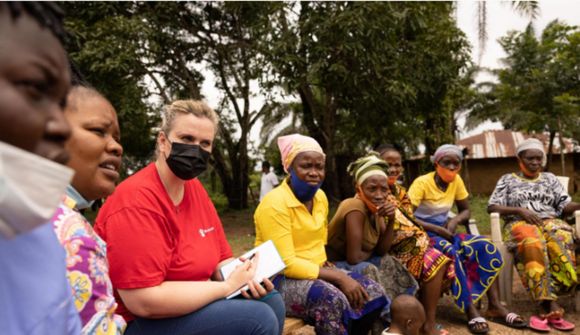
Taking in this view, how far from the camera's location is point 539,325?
3.76 metres

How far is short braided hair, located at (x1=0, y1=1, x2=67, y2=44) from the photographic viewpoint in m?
0.55

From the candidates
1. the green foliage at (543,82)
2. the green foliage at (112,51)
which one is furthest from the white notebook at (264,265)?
the green foliage at (543,82)

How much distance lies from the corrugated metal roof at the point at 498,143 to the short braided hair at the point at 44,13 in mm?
18844

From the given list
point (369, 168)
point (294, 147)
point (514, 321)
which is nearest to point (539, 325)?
point (514, 321)

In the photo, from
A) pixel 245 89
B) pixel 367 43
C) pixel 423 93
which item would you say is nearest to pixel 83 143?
pixel 367 43

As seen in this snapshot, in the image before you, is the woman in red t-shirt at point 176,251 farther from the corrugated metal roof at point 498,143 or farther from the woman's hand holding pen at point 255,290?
the corrugated metal roof at point 498,143

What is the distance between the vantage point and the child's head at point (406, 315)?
2.85m

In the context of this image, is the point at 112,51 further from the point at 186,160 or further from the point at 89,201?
the point at 89,201

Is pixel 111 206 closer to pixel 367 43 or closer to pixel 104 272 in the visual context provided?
pixel 104 272

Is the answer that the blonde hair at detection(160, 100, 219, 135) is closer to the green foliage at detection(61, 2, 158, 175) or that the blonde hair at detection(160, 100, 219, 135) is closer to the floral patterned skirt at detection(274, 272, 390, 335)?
the floral patterned skirt at detection(274, 272, 390, 335)

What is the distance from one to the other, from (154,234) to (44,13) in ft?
A: 4.04

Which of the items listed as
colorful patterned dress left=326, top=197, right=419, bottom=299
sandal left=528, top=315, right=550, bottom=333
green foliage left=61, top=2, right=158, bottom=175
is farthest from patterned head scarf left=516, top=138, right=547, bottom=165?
green foliage left=61, top=2, right=158, bottom=175

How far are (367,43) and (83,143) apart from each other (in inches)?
279

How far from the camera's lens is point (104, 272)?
Answer: 1258mm
